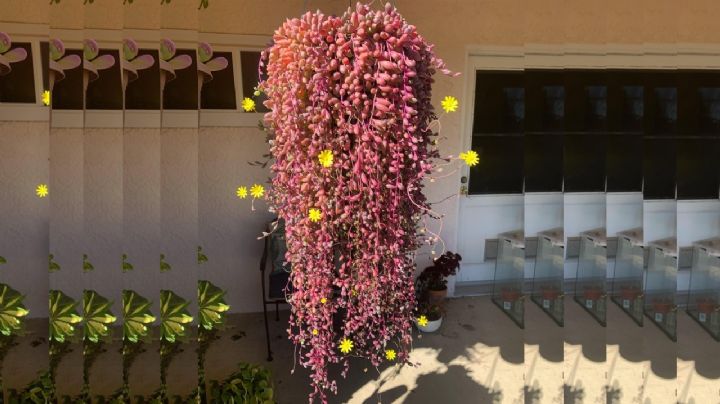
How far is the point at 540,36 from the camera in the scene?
261cm

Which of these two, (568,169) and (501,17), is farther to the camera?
(501,17)

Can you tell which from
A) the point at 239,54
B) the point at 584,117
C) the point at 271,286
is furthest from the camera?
the point at 271,286

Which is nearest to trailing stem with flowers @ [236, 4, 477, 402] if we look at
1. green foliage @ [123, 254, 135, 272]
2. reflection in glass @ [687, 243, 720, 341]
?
green foliage @ [123, 254, 135, 272]

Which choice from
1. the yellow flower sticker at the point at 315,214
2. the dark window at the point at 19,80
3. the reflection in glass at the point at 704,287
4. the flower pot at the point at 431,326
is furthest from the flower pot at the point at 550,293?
the dark window at the point at 19,80

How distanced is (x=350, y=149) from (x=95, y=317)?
101cm

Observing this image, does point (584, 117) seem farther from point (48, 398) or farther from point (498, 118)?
point (48, 398)

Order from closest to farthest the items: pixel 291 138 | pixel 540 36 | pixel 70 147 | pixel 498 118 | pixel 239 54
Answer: pixel 291 138 < pixel 70 147 < pixel 540 36 < pixel 239 54 < pixel 498 118

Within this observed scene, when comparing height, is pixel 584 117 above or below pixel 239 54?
below

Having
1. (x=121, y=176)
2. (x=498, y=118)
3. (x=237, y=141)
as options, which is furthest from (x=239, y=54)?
(x=498, y=118)

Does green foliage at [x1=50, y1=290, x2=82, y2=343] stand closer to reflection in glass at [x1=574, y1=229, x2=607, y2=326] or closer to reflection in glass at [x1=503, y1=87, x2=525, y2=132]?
reflection in glass at [x1=574, y1=229, x2=607, y2=326]

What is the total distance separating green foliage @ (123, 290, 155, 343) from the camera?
1574mm

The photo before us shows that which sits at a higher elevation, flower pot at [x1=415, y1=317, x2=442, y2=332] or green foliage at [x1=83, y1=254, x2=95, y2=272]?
green foliage at [x1=83, y1=254, x2=95, y2=272]

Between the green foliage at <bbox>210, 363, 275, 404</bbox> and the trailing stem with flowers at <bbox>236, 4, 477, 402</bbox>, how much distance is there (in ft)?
2.39

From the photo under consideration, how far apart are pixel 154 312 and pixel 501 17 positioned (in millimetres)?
2706
